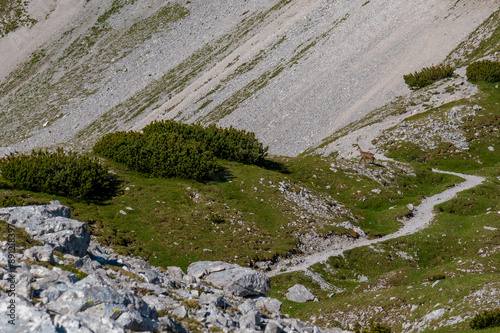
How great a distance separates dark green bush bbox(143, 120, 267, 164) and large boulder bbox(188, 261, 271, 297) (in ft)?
79.5

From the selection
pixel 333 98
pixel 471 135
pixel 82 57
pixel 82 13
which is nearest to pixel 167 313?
pixel 471 135

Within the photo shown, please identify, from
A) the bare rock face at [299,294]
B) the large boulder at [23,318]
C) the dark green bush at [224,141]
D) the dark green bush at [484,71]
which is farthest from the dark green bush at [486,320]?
the dark green bush at [484,71]

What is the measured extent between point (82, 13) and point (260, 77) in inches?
3088

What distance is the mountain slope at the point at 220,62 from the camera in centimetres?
7838

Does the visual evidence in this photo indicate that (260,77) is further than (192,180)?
Yes

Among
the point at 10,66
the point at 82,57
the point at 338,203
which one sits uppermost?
the point at 10,66

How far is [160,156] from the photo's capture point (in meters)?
39.3

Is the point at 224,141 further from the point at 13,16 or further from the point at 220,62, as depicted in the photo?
the point at 13,16

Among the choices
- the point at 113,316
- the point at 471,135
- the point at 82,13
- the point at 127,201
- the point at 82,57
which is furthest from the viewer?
the point at 82,13

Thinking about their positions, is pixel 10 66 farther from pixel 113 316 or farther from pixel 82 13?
pixel 113 316

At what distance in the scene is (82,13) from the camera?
137625mm

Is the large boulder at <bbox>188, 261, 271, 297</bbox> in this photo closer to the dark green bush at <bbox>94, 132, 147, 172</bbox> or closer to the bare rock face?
the bare rock face

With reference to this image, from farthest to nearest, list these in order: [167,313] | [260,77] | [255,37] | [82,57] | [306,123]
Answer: [82,57] → [255,37] → [260,77] → [306,123] → [167,313]

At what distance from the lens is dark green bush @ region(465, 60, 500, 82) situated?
6462cm
